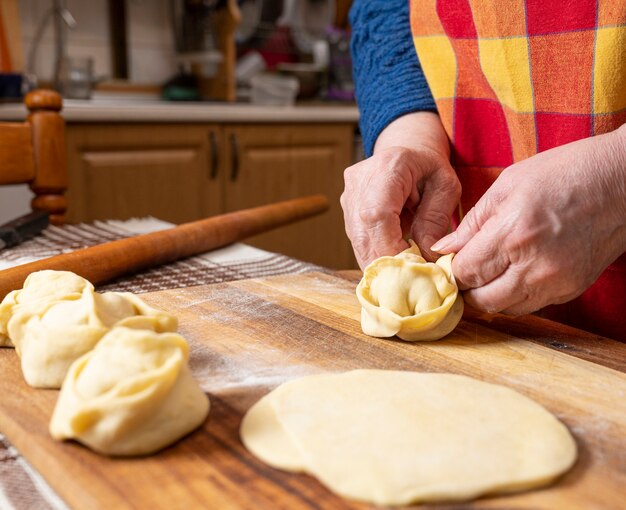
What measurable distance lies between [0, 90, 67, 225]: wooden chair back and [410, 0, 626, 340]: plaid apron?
86 centimetres

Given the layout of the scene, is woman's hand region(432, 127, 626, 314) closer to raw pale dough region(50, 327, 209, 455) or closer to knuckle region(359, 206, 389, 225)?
knuckle region(359, 206, 389, 225)

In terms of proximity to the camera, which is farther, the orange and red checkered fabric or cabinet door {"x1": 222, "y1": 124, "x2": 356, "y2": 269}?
cabinet door {"x1": 222, "y1": 124, "x2": 356, "y2": 269}

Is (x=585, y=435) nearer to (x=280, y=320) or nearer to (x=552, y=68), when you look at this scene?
(x=280, y=320)

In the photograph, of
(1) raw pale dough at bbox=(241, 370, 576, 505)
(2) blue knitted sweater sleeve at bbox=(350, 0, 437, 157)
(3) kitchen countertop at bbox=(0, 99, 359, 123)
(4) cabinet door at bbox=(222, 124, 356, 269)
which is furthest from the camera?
(4) cabinet door at bbox=(222, 124, 356, 269)

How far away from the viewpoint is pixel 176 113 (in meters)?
2.43

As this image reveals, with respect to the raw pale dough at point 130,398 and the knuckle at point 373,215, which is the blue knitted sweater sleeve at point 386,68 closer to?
the knuckle at point 373,215

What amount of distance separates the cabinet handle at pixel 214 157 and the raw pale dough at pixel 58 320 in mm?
1741

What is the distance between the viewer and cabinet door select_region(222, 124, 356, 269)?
2.67m

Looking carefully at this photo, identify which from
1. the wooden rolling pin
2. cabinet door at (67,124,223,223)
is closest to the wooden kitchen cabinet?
cabinet door at (67,124,223,223)

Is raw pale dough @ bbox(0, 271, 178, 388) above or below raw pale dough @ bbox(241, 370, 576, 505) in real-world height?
above

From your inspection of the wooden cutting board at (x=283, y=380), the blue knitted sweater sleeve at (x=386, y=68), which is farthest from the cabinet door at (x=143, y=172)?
the wooden cutting board at (x=283, y=380)

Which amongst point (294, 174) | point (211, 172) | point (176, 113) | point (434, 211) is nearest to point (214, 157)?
point (211, 172)

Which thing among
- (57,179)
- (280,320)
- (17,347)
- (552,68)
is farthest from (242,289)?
(57,179)

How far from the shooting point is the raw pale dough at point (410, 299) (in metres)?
0.87
